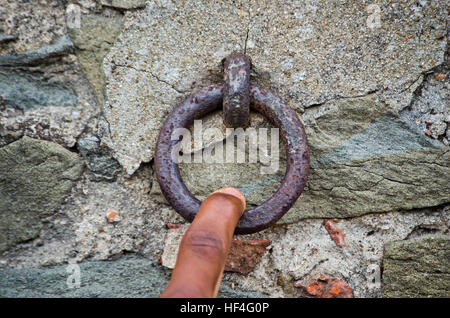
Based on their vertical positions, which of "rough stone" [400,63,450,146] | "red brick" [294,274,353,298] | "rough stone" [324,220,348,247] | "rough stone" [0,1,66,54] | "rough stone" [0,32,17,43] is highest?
"rough stone" [0,1,66,54]

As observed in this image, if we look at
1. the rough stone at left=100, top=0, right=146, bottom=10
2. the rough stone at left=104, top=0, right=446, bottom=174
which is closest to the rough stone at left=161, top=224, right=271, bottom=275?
the rough stone at left=104, top=0, right=446, bottom=174

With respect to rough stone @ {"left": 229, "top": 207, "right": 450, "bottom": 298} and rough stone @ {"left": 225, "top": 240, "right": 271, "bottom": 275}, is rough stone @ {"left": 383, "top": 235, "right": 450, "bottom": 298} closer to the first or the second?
rough stone @ {"left": 229, "top": 207, "right": 450, "bottom": 298}

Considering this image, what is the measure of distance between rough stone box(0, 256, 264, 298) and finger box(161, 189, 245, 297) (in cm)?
34

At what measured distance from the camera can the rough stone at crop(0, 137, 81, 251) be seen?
83 centimetres

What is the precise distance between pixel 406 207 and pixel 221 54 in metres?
0.58

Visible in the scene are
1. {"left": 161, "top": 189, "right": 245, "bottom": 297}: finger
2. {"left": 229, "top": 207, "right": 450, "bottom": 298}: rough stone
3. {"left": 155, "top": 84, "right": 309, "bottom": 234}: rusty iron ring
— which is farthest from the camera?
{"left": 229, "top": 207, "right": 450, "bottom": 298}: rough stone

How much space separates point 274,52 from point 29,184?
67cm

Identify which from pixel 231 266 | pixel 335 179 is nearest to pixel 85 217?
pixel 231 266

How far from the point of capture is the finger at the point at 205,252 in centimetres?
47

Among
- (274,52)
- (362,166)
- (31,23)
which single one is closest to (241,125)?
(274,52)

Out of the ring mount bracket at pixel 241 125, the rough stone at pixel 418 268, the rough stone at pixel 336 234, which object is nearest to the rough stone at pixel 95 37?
the ring mount bracket at pixel 241 125

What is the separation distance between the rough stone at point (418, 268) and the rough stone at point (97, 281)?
0.32 metres

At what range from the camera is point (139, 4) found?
812 mm
